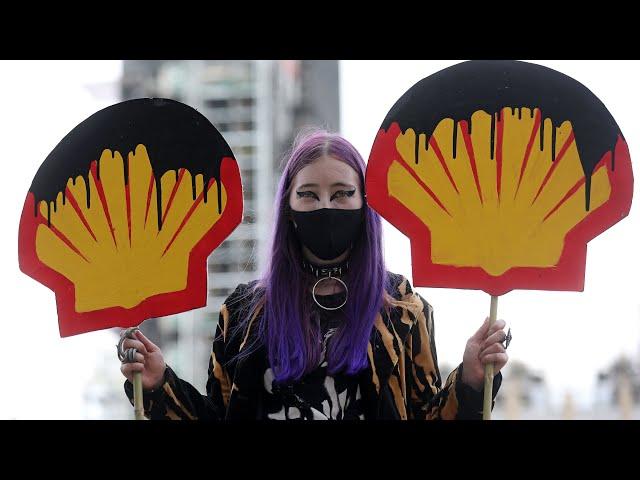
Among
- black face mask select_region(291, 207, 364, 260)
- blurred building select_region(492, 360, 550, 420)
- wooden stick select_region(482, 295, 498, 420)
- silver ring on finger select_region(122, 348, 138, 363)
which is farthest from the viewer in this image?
blurred building select_region(492, 360, 550, 420)

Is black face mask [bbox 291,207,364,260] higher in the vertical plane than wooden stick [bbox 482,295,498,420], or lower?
higher

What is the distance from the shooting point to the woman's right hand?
315 cm

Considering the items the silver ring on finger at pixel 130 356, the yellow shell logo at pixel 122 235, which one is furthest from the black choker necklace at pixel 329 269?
the silver ring on finger at pixel 130 356

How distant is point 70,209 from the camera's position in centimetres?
331

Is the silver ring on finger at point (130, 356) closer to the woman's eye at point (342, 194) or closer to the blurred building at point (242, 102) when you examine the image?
the woman's eye at point (342, 194)

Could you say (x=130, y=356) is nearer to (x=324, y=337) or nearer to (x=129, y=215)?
(x=129, y=215)

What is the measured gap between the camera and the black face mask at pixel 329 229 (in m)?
3.25

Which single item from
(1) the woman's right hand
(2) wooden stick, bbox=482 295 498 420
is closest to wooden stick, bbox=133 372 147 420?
(1) the woman's right hand

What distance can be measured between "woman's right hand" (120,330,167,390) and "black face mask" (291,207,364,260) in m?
0.58

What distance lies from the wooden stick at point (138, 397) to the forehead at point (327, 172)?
2.61 ft

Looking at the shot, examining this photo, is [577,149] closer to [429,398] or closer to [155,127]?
[429,398]

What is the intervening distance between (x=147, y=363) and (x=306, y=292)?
0.54 meters

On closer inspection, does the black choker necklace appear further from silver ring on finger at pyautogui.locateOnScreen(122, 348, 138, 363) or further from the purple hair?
silver ring on finger at pyautogui.locateOnScreen(122, 348, 138, 363)

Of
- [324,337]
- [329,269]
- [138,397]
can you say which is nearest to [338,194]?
[329,269]
